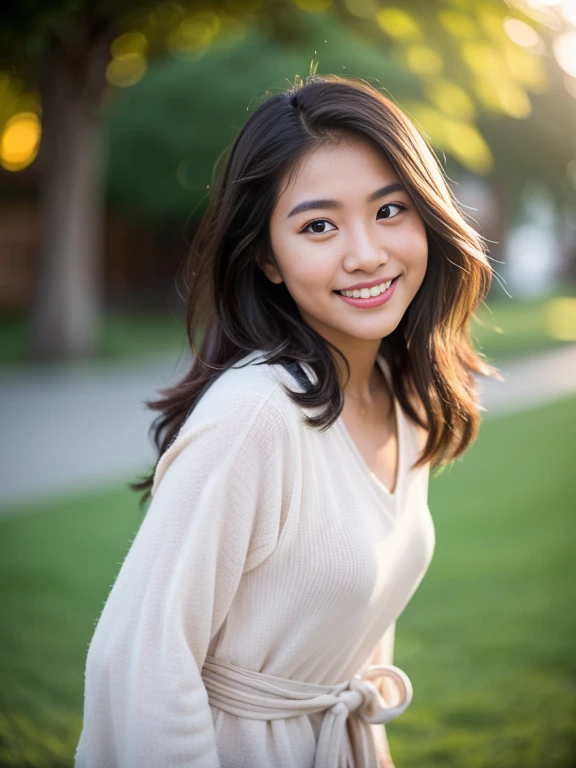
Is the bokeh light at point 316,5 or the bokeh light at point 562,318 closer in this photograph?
the bokeh light at point 316,5

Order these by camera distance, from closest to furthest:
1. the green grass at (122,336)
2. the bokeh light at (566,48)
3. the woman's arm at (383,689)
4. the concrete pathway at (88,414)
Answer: the woman's arm at (383,689) → the bokeh light at (566,48) → the concrete pathway at (88,414) → the green grass at (122,336)

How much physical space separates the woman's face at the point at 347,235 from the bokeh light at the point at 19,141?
11905mm

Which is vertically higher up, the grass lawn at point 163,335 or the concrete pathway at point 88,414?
the grass lawn at point 163,335

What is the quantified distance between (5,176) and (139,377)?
26.4ft

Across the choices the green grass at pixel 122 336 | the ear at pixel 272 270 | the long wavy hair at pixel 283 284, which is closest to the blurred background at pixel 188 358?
the green grass at pixel 122 336

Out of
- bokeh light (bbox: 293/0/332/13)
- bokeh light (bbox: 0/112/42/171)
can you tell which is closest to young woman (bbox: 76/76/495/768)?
bokeh light (bbox: 293/0/332/13)

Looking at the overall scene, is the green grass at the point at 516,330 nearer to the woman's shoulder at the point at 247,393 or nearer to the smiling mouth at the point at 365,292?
the smiling mouth at the point at 365,292

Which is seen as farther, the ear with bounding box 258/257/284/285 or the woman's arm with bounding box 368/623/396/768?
the woman's arm with bounding box 368/623/396/768

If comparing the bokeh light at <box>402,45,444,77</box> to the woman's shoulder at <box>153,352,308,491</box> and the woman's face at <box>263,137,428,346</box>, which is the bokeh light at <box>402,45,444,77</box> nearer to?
the woman's face at <box>263,137,428,346</box>

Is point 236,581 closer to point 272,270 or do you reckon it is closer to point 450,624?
point 272,270

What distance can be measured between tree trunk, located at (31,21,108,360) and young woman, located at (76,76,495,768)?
395 inches

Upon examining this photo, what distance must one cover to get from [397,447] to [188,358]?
6160 mm

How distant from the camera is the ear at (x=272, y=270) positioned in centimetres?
185

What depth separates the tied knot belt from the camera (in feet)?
5.52
